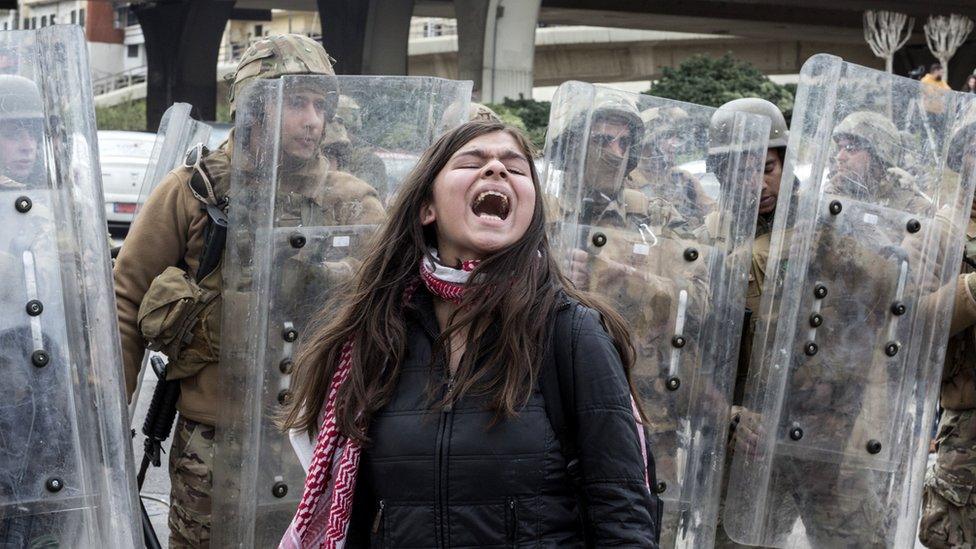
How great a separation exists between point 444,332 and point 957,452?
2.64 meters

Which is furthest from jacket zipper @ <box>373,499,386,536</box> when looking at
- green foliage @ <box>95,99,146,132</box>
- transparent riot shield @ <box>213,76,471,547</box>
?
green foliage @ <box>95,99,146,132</box>

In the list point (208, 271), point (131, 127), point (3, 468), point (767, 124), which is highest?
point (767, 124)

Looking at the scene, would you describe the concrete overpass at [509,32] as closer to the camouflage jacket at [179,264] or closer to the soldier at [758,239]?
the soldier at [758,239]

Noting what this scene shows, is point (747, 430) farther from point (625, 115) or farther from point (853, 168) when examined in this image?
point (625, 115)

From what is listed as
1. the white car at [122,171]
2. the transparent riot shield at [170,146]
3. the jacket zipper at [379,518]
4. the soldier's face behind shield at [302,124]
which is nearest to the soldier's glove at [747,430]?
the soldier's face behind shield at [302,124]

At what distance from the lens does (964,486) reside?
4.47 metres

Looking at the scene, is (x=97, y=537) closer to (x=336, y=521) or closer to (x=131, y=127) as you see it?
(x=336, y=521)

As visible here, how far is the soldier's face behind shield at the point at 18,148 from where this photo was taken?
309 cm

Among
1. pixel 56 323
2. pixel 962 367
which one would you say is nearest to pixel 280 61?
pixel 56 323

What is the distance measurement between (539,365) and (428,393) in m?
0.20

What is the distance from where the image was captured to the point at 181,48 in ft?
111

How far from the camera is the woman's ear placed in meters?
2.60

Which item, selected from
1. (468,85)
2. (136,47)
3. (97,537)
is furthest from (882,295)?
(136,47)

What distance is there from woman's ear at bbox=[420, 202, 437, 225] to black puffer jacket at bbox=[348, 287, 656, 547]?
0.37m
